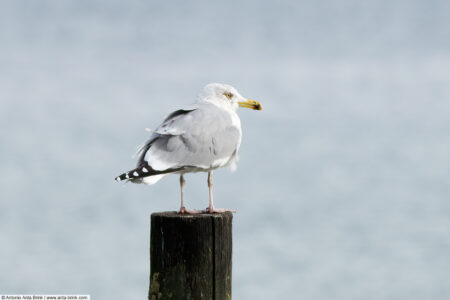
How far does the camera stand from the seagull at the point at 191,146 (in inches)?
216

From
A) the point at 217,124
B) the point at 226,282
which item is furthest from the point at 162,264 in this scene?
the point at 217,124

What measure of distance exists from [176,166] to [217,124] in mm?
669

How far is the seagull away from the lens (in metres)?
5.48

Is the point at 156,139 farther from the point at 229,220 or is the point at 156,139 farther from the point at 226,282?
the point at 226,282

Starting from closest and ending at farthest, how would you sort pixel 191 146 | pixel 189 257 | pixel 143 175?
1. pixel 189 257
2. pixel 143 175
3. pixel 191 146

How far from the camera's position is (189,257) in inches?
185

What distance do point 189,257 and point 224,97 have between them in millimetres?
2291

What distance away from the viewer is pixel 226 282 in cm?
486

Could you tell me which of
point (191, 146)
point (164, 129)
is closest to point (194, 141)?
point (191, 146)

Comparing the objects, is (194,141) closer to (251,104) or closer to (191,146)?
(191,146)

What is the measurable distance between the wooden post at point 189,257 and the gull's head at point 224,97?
1895mm

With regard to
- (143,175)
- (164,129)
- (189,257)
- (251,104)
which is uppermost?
(251,104)

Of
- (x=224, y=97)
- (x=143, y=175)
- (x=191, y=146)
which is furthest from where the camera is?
(x=224, y=97)

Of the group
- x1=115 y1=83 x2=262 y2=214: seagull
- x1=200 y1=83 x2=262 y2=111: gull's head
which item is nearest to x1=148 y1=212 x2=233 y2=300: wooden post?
x1=115 y1=83 x2=262 y2=214: seagull
